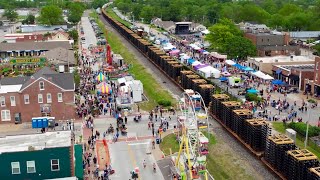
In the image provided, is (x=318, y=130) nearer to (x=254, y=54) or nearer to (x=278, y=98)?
(x=278, y=98)

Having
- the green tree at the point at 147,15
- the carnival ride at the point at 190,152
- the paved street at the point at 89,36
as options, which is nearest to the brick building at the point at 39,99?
the carnival ride at the point at 190,152

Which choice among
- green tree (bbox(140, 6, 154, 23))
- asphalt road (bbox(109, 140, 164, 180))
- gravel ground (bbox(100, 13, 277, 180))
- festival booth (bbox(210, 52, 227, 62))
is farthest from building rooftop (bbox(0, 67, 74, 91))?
green tree (bbox(140, 6, 154, 23))

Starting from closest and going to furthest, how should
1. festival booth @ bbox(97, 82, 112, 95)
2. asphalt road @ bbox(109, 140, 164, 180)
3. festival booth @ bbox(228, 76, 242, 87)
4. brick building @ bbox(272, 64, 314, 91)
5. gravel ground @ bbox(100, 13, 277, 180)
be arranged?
1. gravel ground @ bbox(100, 13, 277, 180)
2. asphalt road @ bbox(109, 140, 164, 180)
3. festival booth @ bbox(97, 82, 112, 95)
4. brick building @ bbox(272, 64, 314, 91)
5. festival booth @ bbox(228, 76, 242, 87)

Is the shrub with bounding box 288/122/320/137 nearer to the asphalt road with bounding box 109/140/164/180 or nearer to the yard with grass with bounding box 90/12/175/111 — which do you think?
the asphalt road with bounding box 109/140/164/180

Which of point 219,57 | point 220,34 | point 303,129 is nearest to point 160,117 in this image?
point 303,129

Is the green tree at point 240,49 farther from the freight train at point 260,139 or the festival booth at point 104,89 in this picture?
the festival booth at point 104,89
